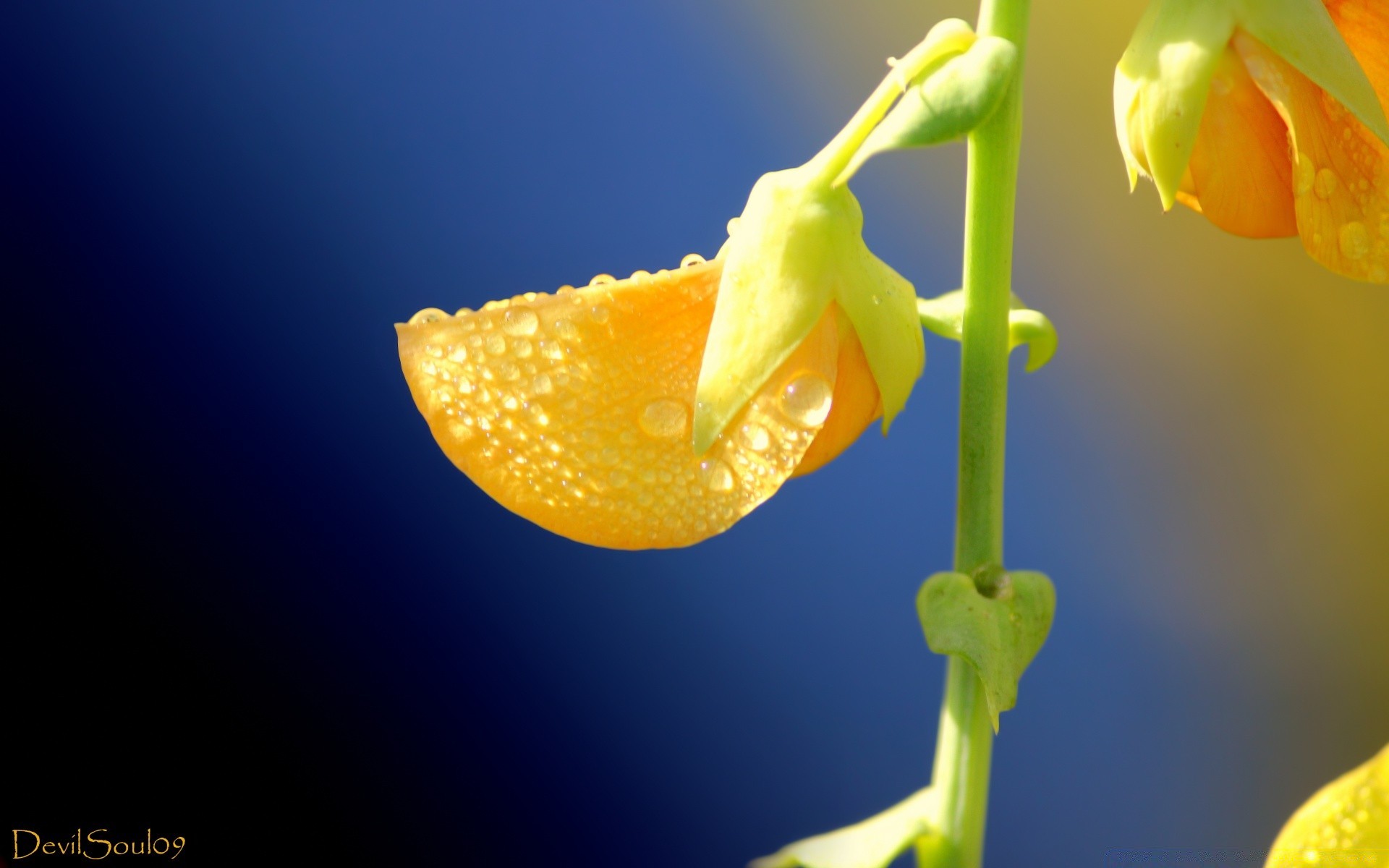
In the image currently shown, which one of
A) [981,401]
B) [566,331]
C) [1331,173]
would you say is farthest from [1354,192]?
[566,331]

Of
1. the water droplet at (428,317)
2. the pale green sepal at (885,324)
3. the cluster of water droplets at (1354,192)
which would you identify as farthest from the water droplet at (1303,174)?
the water droplet at (428,317)

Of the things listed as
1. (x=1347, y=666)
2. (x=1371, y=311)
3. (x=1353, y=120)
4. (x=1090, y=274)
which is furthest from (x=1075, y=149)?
(x=1353, y=120)

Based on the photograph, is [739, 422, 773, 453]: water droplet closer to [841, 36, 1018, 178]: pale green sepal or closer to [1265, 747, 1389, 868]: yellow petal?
[841, 36, 1018, 178]: pale green sepal

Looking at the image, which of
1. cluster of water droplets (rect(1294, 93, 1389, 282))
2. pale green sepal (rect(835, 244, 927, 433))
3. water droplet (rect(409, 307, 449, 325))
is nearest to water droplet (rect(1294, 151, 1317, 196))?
cluster of water droplets (rect(1294, 93, 1389, 282))

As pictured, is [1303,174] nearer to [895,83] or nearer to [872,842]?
[895,83]

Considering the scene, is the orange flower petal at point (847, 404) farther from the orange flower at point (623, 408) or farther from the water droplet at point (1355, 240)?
the water droplet at point (1355, 240)

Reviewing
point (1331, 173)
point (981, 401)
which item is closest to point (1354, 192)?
point (1331, 173)

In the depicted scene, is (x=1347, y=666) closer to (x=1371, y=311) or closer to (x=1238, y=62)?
(x=1371, y=311)

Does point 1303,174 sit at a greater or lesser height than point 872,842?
greater
